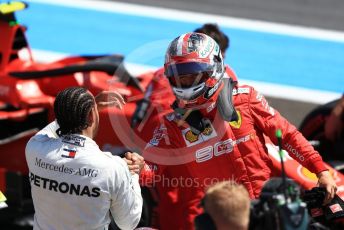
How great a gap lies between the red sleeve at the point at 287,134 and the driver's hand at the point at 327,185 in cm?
6

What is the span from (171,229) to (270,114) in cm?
106

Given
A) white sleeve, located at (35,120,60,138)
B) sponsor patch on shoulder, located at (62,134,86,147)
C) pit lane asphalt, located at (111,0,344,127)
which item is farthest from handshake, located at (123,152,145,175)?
pit lane asphalt, located at (111,0,344,127)

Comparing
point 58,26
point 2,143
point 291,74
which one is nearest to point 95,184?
point 2,143

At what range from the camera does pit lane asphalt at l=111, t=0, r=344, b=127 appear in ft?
44.9

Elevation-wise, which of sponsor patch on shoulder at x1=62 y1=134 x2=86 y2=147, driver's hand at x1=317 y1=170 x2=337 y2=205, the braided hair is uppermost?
the braided hair

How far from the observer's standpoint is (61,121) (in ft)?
15.8

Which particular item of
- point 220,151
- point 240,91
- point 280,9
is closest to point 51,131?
point 220,151

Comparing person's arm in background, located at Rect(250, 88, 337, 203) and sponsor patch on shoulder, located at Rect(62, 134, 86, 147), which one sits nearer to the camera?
sponsor patch on shoulder, located at Rect(62, 134, 86, 147)

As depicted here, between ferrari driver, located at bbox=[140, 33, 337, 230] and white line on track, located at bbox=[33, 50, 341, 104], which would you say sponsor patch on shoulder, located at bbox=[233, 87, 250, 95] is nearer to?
ferrari driver, located at bbox=[140, 33, 337, 230]

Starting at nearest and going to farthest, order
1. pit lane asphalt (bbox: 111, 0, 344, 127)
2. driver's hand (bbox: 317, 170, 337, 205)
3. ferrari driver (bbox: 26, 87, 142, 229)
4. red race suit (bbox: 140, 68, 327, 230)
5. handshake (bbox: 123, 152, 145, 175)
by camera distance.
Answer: ferrari driver (bbox: 26, 87, 142, 229) < handshake (bbox: 123, 152, 145, 175) < driver's hand (bbox: 317, 170, 337, 205) < red race suit (bbox: 140, 68, 327, 230) < pit lane asphalt (bbox: 111, 0, 344, 127)

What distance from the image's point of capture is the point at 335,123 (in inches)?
304

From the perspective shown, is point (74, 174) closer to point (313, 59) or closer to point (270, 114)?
Result: point (270, 114)

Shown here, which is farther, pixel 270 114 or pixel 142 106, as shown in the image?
pixel 142 106

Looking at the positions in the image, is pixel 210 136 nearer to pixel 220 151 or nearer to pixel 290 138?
pixel 220 151
